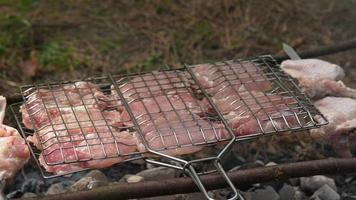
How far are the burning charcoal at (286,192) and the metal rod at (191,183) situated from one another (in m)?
0.64

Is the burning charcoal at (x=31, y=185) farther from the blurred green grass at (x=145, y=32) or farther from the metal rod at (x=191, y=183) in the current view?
the blurred green grass at (x=145, y=32)

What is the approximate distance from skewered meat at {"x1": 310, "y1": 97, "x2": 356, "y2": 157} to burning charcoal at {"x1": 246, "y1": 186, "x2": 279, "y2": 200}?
412 mm

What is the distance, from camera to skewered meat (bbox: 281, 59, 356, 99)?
283 cm

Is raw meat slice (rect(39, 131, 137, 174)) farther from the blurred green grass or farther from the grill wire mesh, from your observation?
the blurred green grass

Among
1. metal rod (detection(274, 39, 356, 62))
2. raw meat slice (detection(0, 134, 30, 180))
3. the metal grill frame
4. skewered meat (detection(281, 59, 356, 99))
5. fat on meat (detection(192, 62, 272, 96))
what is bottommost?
metal rod (detection(274, 39, 356, 62))

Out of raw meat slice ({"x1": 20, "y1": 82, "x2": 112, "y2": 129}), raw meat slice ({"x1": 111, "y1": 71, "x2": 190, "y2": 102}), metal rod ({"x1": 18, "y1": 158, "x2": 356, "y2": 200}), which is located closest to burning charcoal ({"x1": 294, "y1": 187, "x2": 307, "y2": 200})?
metal rod ({"x1": 18, "y1": 158, "x2": 356, "y2": 200})

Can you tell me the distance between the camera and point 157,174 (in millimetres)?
3027

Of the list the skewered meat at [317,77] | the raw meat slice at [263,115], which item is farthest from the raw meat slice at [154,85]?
the skewered meat at [317,77]

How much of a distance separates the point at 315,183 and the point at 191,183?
3.81ft

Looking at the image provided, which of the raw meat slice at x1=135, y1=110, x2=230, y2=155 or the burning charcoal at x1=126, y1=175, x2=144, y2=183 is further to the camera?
the burning charcoal at x1=126, y1=175, x2=144, y2=183

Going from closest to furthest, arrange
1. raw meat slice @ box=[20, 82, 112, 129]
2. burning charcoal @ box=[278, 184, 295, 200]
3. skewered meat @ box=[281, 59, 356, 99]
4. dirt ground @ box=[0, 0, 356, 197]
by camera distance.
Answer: raw meat slice @ box=[20, 82, 112, 129]
skewered meat @ box=[281, 59, 356, 99]
burning charcoal @ box=[278, 184, 295, 200]
dirt ground @ box=[0, 0, 356, 197]

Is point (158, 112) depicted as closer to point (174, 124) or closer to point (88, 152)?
point (174, 124)

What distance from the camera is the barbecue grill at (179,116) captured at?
2.29 meters

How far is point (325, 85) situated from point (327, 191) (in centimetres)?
57
